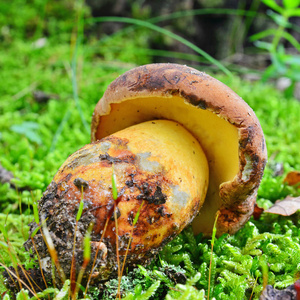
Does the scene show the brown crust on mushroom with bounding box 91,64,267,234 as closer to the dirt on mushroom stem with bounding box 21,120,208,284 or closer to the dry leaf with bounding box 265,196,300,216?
the dirt on mushroom stem with bounding box 21,120,208,284

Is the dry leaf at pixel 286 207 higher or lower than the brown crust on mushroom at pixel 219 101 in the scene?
lower

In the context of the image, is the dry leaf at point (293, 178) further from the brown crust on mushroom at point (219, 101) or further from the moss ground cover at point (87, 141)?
the brown crust on mushroom at point (219, 101)

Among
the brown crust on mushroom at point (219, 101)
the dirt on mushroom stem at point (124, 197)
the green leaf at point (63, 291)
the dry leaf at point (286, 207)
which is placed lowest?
the green leaf at point (63, 291)

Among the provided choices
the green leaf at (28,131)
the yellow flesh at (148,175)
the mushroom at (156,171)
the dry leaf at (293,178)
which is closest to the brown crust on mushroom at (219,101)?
the mushroom at (156,171)

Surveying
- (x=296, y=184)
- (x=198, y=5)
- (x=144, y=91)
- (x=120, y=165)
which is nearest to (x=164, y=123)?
(x=144, y=91)

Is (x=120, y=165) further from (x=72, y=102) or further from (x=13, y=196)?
(x=72, y=102)

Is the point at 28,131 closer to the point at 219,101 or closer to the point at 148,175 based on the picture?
the point at 148,175

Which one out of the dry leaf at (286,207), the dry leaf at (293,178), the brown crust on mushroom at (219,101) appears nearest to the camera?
the brown crust on mushroom at (219,101)

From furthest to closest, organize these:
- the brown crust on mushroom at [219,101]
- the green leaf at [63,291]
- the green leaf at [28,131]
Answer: the green leaf at [28,131]
the brown crust on mushroom at [219,101]
the green leaf at [63,291]
